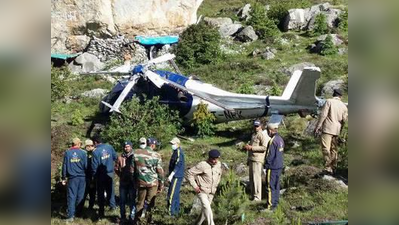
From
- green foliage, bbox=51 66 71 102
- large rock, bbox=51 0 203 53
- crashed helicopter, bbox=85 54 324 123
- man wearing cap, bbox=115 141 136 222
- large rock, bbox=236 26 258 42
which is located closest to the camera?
man wearing cap, bbox=115 141 136 222

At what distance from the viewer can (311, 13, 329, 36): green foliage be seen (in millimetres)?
27297

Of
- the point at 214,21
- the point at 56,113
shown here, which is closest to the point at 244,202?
the point at 56,113

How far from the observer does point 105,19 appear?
26.4 m

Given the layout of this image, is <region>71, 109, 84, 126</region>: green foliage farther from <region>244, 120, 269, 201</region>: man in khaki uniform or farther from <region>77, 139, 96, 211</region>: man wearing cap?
<region>244, 120, 269, 201</region>: man in khaki uniform

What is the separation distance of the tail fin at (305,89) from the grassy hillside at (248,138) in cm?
92

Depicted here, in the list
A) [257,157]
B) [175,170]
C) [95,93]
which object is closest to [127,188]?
[175,170]

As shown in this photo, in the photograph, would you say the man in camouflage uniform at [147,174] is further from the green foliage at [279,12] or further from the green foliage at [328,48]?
the green foliage at [279,12]

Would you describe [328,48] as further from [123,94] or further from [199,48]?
[123,94]

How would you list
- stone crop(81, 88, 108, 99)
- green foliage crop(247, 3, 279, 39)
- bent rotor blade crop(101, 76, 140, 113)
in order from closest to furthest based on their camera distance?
bent rotor blade crop(101, 76, 140, 113) → stone crop(81, 88, 108, 99) → green foliage crop(247, 3, 279, 39)

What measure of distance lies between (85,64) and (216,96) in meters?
12.4

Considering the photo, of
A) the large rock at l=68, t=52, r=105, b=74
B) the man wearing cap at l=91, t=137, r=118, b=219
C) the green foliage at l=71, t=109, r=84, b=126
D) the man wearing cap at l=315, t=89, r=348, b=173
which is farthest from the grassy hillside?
the large rock at l=68, t=52, r=105, b=74

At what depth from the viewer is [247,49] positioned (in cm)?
2625
